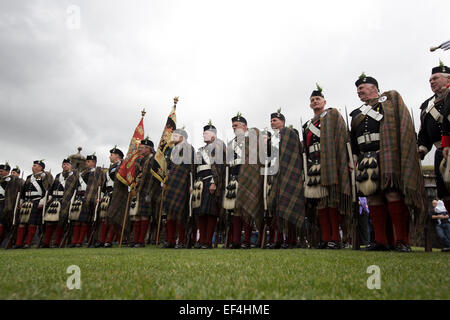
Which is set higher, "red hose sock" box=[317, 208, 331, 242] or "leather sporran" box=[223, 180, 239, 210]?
"leather sporran" box=[223, 180, 239, 210]

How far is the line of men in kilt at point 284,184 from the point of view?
163 inches

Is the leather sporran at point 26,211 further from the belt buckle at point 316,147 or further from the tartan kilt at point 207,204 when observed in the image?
the belt buckle at point 316,147

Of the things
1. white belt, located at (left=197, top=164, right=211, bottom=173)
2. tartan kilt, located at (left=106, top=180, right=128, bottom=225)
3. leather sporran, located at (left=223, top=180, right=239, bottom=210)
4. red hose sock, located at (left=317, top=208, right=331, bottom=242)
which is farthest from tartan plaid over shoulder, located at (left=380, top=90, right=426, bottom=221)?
tartan kilt, located at (left=106, top=180, right=128, bottom=225)

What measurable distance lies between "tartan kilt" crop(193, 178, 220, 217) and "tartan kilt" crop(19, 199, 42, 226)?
555cm

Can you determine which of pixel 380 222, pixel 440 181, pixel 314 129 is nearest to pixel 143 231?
pixel 314 129

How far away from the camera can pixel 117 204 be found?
7.84 meters

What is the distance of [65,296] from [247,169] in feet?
15.0

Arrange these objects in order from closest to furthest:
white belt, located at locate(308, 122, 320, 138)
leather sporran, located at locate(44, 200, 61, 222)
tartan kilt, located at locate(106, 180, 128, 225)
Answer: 1. white belt, located at locate(308, 122, 320, 138)
2. tartan kilt, located at locate(106, 180, 128, 225)
3. leather sporran, located at locate(44, 200, 61, 222)

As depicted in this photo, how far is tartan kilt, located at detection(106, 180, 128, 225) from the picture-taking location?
7605 millimetres

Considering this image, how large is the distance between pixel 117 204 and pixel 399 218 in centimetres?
648

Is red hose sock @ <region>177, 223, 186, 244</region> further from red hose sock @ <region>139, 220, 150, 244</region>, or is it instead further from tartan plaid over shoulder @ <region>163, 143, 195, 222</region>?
red hose sock @ <region>139, 220, 150, 244</region>

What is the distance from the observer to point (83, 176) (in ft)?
29.3
